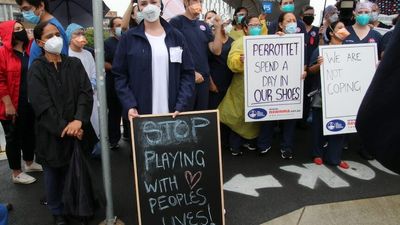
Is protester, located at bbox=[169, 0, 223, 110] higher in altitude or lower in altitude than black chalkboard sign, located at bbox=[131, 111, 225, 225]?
higher

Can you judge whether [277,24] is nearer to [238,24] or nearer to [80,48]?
[238,24]

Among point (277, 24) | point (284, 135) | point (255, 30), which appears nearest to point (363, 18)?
point (277, 24)

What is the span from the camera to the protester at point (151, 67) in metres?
3.13

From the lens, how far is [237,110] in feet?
16.4

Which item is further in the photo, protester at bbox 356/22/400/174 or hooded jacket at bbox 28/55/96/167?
hooded jacket at bbox 28/55/96/167

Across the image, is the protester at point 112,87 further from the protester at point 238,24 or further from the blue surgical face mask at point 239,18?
the blue surgical face mask at point 239,18

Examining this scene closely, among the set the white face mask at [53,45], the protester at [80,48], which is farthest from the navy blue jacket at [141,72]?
the protester at [80,48]

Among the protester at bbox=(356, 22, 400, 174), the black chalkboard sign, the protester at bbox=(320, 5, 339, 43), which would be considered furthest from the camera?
the protester at bbox=(320, 5, 339, 43)

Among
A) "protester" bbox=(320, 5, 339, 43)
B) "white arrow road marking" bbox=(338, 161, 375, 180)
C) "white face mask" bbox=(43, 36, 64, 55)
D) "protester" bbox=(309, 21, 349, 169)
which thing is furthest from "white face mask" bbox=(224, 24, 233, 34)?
"white face mask" bbox=(43, 36, 64, 55)

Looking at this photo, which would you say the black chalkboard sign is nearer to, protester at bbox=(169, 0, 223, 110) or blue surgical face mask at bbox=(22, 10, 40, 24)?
protester at bbox=(169, 0, 223, 110)

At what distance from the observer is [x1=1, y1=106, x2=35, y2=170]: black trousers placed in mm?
4074

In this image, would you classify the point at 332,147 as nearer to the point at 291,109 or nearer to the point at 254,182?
the point at 291,109

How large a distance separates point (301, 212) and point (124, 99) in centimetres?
197

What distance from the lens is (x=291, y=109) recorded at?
475cm
